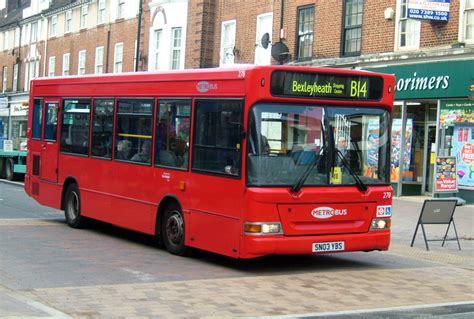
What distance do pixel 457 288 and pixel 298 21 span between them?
18.0 metres

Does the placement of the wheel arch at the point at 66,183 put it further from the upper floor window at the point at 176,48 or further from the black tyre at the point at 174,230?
the upper floor window at the point at 176,48

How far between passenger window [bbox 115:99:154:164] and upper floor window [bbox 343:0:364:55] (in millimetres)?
12943

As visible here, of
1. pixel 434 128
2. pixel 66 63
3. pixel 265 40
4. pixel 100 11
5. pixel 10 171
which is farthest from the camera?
pixel 66 63

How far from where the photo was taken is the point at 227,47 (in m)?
29.7

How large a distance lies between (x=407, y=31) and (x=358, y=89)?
12.3 meters

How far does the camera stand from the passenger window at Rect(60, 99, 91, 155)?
13.2 m

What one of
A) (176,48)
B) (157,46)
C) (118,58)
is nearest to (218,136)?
(176,48)

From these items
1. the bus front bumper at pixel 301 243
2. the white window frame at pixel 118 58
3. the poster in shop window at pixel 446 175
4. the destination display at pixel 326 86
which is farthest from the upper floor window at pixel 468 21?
the white window frame at pixel 118 58

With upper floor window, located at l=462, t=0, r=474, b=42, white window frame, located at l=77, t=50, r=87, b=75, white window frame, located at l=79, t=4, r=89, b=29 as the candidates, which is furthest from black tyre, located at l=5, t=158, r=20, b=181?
upper floor window, located at l=462, t=0, r=474, b=42

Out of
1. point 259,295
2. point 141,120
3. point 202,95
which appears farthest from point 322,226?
point 141,120

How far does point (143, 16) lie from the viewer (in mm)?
35562

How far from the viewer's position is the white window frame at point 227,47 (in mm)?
29234

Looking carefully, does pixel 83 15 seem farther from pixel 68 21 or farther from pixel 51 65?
pixel 51 65

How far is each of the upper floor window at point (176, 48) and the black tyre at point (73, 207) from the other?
19.3m
